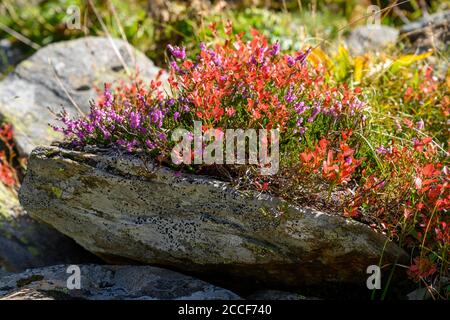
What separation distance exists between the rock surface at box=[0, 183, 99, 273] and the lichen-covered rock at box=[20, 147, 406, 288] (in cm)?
81

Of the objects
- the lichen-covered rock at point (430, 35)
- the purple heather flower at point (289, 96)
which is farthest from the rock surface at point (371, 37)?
the purple heather flower at point (289, 96)

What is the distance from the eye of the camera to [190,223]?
13.6 ft

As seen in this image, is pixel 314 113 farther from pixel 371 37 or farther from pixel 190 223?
pixel 371 37

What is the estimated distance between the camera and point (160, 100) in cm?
447

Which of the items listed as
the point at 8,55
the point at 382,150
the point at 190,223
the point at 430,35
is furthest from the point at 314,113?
the point at 8,55

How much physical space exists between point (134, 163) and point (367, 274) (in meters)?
1.68

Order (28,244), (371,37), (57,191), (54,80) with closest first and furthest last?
(57,191) < (28,244) < (54,80) < (371,37)

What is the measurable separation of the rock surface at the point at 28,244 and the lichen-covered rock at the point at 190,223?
0.81m

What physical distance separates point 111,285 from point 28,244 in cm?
137

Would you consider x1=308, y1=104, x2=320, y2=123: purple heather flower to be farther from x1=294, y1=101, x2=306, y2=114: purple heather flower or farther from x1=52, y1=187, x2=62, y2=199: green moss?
x1=52, y1=187, x2=62, y2=199: green moss

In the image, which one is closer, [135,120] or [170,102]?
[135,120]

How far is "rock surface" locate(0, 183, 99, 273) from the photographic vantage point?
204 inches

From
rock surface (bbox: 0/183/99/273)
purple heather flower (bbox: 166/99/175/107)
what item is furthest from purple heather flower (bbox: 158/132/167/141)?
rock surface (bbox: 0/183/99/273)

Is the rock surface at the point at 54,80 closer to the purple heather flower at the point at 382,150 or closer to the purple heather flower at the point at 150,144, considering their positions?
the purple heather flower at the point at 150,144
